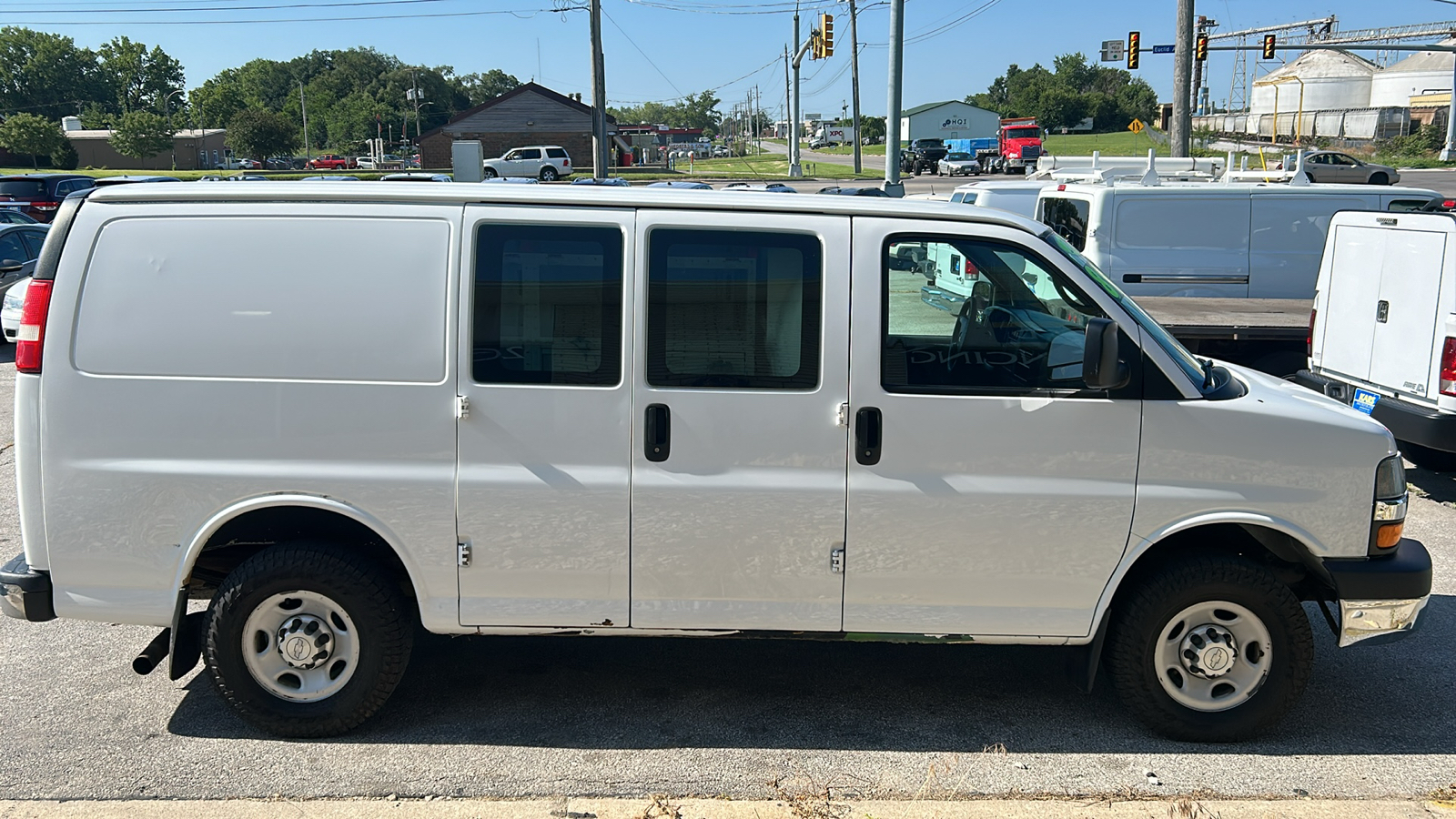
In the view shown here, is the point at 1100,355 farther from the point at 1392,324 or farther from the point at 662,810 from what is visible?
the point at 1392,324

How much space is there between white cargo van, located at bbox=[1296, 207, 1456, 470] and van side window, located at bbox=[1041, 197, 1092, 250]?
3.74m

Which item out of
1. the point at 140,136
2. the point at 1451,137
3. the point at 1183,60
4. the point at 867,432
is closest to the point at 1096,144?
the point at 1451,137

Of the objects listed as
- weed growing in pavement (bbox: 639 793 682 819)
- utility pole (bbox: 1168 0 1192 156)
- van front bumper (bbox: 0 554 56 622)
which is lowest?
weed growing in pavement (bbox: 639 793 682 819)

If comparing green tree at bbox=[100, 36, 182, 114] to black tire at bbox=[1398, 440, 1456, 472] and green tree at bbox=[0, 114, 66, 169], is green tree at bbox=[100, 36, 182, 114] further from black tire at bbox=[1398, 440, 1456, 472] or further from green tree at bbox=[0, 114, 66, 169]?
black tire at bbox=[1398, 440, 1456, 472]

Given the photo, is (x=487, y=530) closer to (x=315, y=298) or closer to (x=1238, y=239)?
(x=315, y=298)

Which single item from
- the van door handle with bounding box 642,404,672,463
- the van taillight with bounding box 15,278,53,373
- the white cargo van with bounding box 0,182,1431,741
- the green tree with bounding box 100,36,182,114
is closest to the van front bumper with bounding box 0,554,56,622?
the white cargo van with bounding box 0,182,1431,741

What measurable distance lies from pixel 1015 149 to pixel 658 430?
65448mm

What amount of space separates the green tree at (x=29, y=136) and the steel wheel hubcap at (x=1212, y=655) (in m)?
96.1

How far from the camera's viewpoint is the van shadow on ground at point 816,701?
4.41m

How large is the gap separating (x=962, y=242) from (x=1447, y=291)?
4767 millimetres

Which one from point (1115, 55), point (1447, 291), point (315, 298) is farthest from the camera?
point (1115, 55)

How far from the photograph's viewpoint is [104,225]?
13.5ft

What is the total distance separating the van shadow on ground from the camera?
441 cm

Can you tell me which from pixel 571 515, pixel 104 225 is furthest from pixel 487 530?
pixel 104 225
